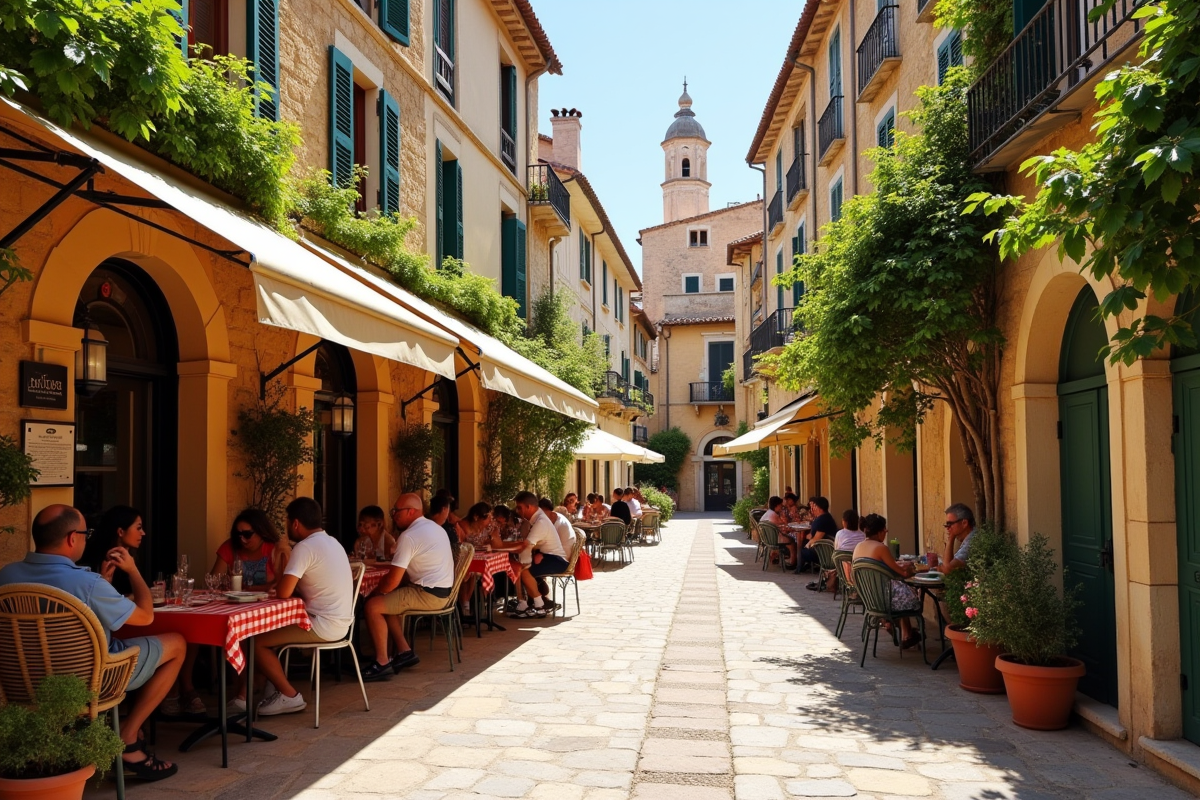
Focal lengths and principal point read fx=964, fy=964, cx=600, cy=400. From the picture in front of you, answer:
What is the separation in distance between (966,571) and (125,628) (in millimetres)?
6098

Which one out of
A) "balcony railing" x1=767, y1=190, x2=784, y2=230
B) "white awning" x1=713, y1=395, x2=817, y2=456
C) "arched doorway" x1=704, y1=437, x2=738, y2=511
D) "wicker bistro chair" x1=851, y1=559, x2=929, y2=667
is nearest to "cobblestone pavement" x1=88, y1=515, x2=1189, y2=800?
"wicker bistro chair" x1=851, y1=559, x2=929, y2=667

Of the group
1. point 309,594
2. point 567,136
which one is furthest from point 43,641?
point 567,136

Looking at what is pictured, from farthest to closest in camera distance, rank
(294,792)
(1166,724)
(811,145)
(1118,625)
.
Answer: (811,145) → (1118,625) → (1166,724) → (294,792)

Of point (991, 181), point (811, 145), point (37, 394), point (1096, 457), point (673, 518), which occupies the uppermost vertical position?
point (811, 145)

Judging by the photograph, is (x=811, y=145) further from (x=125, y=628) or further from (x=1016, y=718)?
(x=125, y=628)

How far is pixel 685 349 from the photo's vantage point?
46.1 meters

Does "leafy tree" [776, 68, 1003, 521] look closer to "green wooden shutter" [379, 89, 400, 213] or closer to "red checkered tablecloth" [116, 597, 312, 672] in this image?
"red checkered tablecloth" [116, 597, 312, 672]

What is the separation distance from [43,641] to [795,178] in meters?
17.9

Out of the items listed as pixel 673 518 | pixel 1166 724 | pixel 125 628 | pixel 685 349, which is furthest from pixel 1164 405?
pixel 685 349

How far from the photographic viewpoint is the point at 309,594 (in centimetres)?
636

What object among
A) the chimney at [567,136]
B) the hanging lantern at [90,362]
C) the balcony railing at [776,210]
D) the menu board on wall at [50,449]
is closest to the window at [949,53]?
the hanging lantern at [90,362]

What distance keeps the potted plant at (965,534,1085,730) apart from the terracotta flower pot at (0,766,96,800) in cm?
540

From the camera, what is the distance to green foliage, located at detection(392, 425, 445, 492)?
1112cm

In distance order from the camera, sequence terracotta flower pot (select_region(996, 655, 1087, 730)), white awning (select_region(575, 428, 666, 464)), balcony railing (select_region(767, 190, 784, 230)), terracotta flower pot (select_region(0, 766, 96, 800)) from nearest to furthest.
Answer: terracotta flower pot (select_region(0, 766, 96, 800)) < terracotta flower pot (select_region(996, 655, 1087, 730)) < white awning (select_region(575, 428, 666, 464)) < balcony railing (select_region(767, 190, 784, 230))
